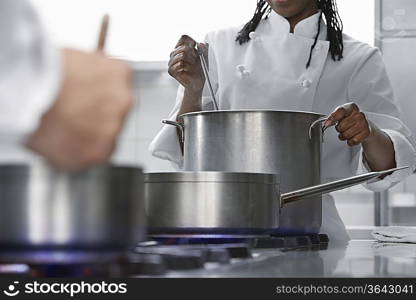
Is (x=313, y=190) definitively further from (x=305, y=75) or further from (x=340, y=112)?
(x=305, y=75)

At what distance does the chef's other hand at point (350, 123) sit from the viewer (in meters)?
0.82

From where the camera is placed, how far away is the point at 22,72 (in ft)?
0.68

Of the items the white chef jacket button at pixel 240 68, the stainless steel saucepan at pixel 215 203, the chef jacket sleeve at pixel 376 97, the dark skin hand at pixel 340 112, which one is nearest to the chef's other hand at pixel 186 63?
the dark skin hand at pixel 340 112

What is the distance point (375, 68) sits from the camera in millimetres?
1107

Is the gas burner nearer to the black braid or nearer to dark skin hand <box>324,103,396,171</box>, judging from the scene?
dark skin hand <box>324,103,396,171</box>

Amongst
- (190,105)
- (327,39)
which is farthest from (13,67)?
(327,39)

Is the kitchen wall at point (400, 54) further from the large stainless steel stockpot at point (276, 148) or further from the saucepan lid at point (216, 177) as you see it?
the saucepan lid at point (216, 177)

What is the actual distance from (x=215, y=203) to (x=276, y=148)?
0.26 meters

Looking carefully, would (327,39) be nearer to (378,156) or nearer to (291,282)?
(378,156)

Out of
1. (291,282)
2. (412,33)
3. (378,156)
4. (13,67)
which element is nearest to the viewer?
(13,67)

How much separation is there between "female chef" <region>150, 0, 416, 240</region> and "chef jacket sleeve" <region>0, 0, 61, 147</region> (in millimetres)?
798

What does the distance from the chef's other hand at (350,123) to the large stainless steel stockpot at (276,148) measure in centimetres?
4

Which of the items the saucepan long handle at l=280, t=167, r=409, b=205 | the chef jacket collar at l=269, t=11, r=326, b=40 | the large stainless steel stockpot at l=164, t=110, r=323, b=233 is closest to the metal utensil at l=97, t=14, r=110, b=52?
the saucepan long handle at l=280, t=167, r=409, b=205

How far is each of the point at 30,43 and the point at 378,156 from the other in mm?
818
